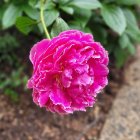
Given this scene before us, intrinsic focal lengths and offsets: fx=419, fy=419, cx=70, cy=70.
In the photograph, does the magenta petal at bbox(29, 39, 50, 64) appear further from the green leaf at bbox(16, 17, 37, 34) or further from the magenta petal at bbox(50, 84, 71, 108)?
the green leaf at bbox(16, 17, 37, 34)

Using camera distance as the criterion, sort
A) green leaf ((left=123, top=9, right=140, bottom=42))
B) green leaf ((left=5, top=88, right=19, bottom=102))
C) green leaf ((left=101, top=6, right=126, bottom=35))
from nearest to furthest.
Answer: green leaf ((left=101, top=6, right=126, bottom=35)) < green leaf ((left=123, top=9, right=140, bottom=42)) < green leaf ((left=5, top=88, right=19, bottom=102))

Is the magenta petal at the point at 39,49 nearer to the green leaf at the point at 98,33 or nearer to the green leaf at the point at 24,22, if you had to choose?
the green leaf at the point at 24,22

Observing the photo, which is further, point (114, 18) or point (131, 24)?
point (131, 24)

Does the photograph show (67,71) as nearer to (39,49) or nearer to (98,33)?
(39,49)

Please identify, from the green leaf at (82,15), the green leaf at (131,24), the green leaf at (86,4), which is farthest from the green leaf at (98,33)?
Result: the green leaf at (86,4)

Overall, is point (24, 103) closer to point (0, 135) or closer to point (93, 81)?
point (0, 135)

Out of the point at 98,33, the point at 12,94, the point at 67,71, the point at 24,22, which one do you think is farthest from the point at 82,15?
the point at 67,71

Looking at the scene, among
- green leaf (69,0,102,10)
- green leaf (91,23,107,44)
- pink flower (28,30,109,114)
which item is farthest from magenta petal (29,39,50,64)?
green leaf (91,23,107,44)
